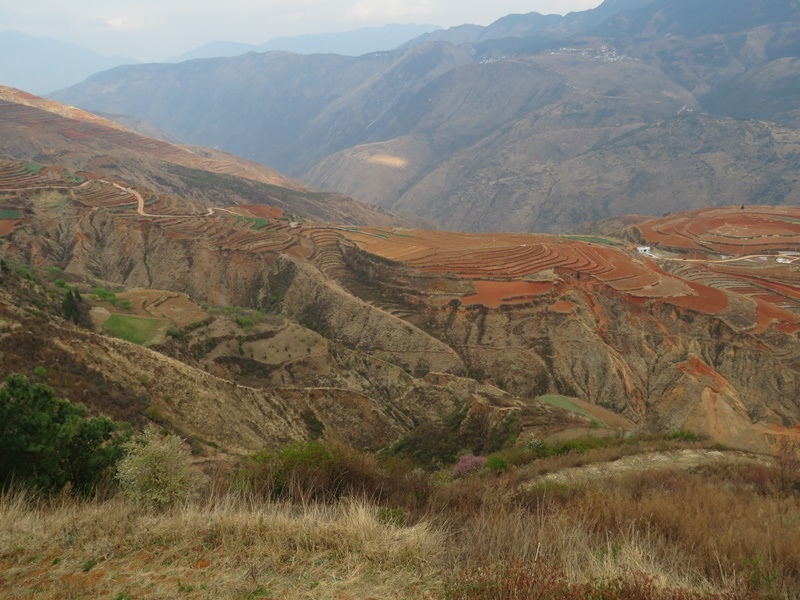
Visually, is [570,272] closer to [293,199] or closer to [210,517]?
[210,517]

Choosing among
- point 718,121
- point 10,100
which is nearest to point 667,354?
point 718,121

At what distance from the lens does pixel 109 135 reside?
119500mm

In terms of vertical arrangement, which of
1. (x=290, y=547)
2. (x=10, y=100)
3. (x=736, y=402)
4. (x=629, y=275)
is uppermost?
(x=10, y=100)

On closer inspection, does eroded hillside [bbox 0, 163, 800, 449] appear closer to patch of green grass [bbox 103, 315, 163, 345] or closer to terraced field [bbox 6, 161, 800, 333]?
terraced field [bbox 6, 161, 800, 333]

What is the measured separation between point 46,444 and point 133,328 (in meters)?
20.8

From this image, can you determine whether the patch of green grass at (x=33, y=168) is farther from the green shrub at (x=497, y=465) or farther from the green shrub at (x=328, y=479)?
the green shrub at (x=497, y=465)

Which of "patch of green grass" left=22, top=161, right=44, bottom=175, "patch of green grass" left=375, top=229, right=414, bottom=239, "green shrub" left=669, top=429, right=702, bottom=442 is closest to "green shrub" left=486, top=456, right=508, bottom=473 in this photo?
"green shrub" left=669, top=429, right=702, bottom=442

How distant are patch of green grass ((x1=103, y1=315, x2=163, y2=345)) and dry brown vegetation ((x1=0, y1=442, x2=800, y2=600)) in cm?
2043

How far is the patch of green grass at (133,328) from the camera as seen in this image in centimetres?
2845

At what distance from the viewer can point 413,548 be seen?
7.50 m

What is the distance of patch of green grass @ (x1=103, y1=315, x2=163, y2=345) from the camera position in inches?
1120

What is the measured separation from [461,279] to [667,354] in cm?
1837

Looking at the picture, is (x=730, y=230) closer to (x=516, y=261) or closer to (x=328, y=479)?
(x=516, y=261)

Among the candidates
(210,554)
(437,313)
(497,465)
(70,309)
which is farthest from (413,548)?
(437,313)
